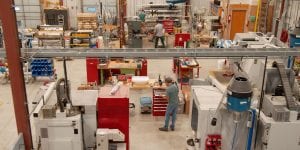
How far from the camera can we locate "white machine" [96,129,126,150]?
6309mm

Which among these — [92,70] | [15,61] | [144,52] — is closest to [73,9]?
[92,70]

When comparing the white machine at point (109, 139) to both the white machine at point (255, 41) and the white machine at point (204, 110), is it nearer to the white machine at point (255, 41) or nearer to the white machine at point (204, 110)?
the white machine at point (204, 110)

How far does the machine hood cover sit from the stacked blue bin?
9.22 metres

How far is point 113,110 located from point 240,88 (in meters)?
2.85

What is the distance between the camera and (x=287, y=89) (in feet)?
17.7

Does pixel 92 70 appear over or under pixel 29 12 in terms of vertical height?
under

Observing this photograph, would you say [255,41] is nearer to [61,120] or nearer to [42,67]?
[61,120]

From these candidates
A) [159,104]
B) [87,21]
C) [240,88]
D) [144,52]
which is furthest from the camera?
[87,21]

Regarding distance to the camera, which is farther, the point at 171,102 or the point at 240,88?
the point at 171,102

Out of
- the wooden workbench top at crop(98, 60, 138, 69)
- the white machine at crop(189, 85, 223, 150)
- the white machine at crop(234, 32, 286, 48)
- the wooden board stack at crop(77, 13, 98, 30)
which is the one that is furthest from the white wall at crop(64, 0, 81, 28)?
the white machine at crop(189, 85, 223, 150)

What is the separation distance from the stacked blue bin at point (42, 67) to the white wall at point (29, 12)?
383 inches

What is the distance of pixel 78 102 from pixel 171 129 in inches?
147

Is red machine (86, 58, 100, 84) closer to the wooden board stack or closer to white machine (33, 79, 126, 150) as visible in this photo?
white machine (33, 79, 126, 150)

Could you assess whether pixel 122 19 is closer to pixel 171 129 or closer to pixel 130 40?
pixel 130 40
